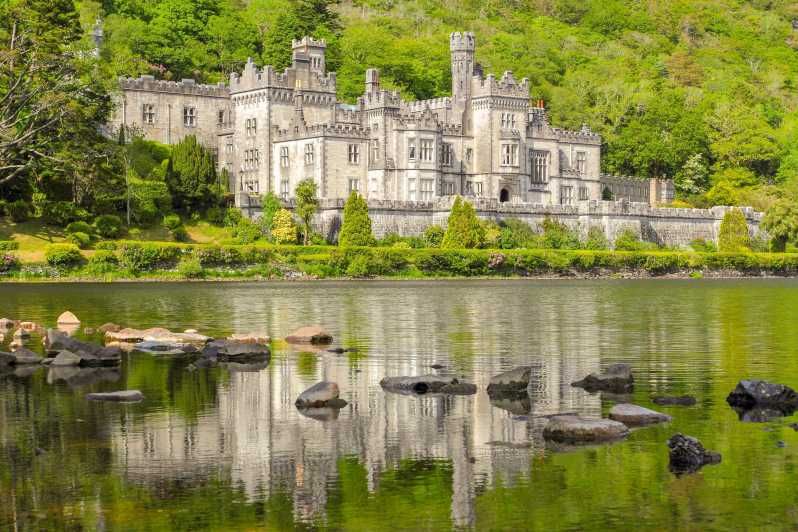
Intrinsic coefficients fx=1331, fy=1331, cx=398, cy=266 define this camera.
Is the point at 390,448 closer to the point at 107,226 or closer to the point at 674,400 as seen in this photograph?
the point at 674,400

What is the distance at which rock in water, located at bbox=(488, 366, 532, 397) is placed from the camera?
2488cm

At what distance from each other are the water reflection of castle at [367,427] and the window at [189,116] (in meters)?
65.4

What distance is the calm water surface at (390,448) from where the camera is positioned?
15695mm

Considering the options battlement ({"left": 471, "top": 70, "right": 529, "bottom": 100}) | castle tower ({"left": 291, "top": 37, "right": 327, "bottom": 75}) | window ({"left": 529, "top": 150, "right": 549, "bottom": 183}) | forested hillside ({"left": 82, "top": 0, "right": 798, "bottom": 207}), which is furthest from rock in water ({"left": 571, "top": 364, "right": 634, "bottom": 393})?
window ({"left": 529, "top": 150, "right": 549, "bottom": 183})

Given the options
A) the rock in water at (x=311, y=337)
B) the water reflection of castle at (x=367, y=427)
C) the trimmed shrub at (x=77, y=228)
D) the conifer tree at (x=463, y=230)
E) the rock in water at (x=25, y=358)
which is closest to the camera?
the water reflection of castle at (x=367, y=427)

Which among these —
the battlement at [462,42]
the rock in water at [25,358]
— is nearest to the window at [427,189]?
the battlement at [462,42]

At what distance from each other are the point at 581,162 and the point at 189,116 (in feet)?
103

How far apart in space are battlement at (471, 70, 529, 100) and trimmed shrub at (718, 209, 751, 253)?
60.6 feet

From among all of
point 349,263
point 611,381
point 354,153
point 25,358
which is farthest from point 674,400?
point 354,153

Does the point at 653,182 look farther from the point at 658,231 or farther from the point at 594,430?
the point at 594,430

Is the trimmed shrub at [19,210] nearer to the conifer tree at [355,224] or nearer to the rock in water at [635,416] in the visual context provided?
the conifer tree at [355,224]

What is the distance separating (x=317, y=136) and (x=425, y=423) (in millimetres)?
72134

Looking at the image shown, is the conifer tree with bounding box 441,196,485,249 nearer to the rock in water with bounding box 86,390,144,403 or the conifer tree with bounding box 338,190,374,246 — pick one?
the conifer tree with bounding box 338,190,374,246

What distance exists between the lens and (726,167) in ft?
415
